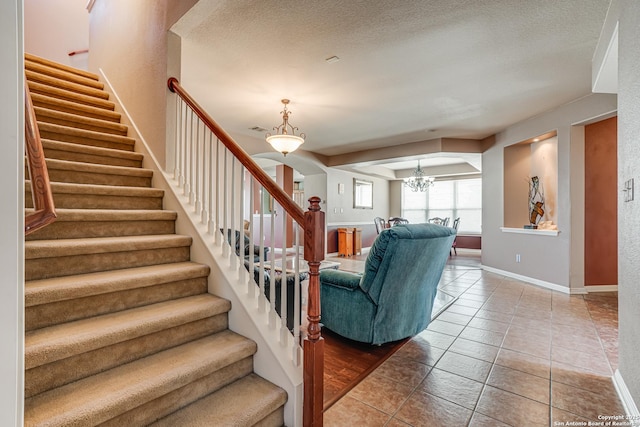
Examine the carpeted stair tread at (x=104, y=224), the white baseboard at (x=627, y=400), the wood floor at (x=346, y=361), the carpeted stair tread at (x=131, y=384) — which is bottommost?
the wood floor at (x=346, y=361)

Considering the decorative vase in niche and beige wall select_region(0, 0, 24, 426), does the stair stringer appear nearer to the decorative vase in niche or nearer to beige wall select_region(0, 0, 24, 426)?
beige wall select_region(0, 0, 24, 426)

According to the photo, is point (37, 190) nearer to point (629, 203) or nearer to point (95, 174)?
point (95, 174)

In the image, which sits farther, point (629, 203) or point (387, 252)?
point (387, 252)

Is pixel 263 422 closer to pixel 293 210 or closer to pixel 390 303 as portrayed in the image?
pixel 293 210

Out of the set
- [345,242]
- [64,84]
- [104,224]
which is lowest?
[345,242]

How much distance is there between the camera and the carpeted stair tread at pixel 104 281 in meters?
1.40

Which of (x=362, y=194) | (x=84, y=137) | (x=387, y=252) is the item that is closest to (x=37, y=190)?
(x=387, y=252)

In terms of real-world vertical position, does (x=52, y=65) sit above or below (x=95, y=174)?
above

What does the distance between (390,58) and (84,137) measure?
9.40 ft

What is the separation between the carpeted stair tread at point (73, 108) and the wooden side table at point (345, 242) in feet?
18.6

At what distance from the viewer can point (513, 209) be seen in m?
5.47

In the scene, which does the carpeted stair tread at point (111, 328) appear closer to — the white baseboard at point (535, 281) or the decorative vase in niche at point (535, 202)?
the white baseboard at point (535, 281)

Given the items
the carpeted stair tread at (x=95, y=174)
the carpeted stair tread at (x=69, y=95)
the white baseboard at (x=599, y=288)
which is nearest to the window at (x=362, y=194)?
the white baseboard at (x=599, y=288)

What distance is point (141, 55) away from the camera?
3.00 m
